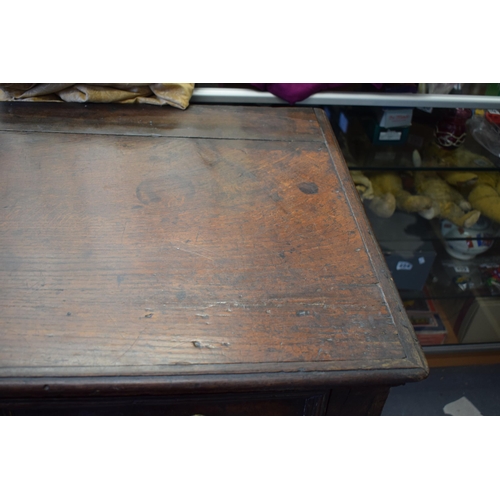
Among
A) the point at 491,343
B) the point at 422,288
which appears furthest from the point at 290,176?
the point at 491,343

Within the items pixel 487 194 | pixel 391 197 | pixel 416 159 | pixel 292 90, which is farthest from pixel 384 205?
pixel 292 90

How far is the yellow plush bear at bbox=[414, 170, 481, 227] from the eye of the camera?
1298 millimetres

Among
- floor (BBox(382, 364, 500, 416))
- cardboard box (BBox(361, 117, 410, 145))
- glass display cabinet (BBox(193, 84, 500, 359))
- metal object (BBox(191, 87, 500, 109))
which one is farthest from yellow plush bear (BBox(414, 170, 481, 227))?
floor (BBox(382, 364, 500, 416))

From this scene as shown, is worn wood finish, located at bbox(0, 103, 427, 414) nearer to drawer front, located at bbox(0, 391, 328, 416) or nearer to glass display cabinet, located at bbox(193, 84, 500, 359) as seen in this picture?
drawer front, located at bbox(0, 391, 328, 416)

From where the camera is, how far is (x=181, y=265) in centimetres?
61

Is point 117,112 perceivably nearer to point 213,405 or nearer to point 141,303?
point 141,303

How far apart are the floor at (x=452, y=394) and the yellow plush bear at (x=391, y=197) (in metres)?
0.52

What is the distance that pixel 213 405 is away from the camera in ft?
1.97

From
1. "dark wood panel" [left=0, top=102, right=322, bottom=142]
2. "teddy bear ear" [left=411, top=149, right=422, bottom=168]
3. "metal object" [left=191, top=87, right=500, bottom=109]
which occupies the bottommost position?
"teddy bear ear" [left=411, top=149, right=422, bottom=168]

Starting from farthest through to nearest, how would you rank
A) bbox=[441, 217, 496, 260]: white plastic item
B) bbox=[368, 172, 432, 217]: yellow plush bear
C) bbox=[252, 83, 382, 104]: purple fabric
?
bbox=[441, 217, 496, 260]: white plastic item → bbox=[368, 172, 432, 217]: yellow plush bear → bbox=[252, 83, 382, 104]: purple fabric

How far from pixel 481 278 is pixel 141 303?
1.24 metres

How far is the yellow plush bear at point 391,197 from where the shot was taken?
1.27 metres

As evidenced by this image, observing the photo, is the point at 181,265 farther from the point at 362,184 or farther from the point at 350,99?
the point at 362,184

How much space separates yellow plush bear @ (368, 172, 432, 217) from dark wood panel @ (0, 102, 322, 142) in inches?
16.9
